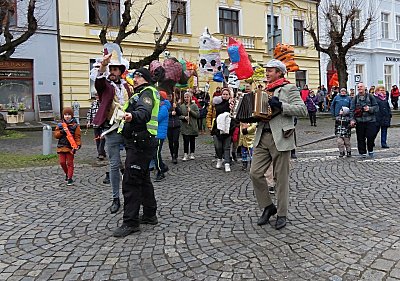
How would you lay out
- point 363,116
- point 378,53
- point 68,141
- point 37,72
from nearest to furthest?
1. point 68,141
2. point 363,116
3. point 37,72
4. point 378,53

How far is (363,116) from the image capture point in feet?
35.2

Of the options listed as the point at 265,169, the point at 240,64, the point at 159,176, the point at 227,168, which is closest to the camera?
the point at 265,169

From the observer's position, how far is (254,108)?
5.06m

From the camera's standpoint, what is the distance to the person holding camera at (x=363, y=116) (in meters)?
10.7

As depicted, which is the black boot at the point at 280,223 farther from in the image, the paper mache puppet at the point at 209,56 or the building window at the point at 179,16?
the building window at the point at 179,16

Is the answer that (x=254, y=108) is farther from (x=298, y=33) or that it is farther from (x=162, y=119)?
(x=298, y=33)

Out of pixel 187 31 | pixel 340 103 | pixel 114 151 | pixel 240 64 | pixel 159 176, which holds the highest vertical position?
pixel 187 31

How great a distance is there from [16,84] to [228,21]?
14910mm

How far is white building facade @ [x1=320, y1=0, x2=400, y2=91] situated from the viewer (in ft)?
119

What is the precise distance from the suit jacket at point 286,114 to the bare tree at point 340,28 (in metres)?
24.5

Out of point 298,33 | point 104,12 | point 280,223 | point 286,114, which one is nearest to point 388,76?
point 298,33

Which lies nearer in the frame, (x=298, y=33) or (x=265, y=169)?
(x=265, y=169)

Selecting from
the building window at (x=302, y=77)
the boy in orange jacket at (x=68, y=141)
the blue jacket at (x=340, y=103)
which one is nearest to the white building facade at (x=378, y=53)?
the building window at (x=302, y=77)

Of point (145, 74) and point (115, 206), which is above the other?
point (145, 74)
